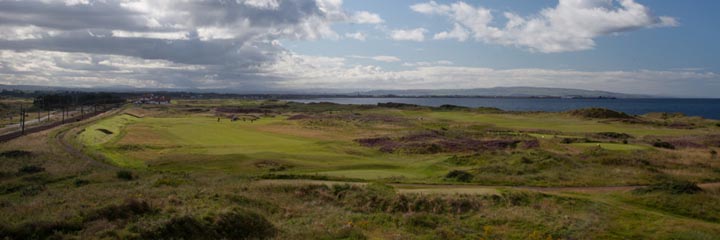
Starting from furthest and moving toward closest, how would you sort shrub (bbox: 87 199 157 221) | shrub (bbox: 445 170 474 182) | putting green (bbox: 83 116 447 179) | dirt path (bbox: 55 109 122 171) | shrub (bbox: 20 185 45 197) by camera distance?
dirt path (bbox: 55 109 122 171), putting green (bbox: 83 116 447 179), shrub (bbox: 445 170 474 182), shrub (bbox: 20 185 45 197), shrub (bbox: 87 199 157 221)

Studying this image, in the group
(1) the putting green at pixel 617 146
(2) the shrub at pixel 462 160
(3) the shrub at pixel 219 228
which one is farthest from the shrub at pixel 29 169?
(1) the putting green at pixel 617 146

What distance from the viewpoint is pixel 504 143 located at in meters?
55.5

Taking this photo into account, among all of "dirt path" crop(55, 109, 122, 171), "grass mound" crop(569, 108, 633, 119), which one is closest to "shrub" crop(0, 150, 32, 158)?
"dirt path" crop(55, 109, 122, 171)

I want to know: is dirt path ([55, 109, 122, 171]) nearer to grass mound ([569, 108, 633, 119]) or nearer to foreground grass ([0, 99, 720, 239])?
foreground grass ([0, 99, 720, 239])

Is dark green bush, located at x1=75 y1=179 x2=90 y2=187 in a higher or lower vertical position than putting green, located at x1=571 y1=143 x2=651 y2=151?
lower

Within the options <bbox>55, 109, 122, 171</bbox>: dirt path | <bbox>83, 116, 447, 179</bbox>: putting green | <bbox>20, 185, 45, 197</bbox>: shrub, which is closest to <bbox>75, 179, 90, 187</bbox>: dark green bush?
<bbox>20, 185, 45, 197</bbox>: shrub

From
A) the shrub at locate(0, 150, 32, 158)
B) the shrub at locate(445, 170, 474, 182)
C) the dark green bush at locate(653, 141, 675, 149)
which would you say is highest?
the dark green bush at locate(653, 141, 675, 149)

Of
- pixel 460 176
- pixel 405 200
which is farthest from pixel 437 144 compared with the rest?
pixel 405 200

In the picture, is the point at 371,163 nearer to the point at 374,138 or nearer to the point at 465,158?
the point at 465,158

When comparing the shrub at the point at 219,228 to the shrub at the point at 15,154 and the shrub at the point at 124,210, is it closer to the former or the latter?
the shrub at the point at 124,210

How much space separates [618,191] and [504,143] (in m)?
26.8

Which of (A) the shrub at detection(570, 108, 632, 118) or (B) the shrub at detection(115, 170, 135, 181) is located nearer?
(B) the shrub at detection(115, 170, 135, 181)

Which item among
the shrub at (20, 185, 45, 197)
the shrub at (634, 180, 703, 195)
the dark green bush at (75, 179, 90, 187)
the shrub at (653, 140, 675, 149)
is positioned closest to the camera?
the shrub at (20, 185, 45, 197)

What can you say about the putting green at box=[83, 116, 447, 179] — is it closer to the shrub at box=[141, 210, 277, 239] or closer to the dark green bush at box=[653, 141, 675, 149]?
the shrub at box=[141, 210, 277, 239]
